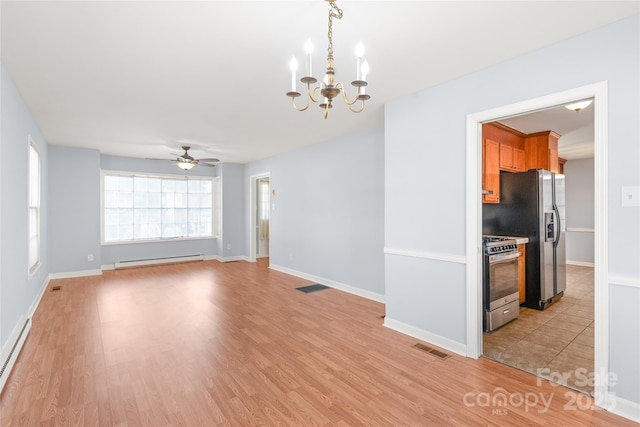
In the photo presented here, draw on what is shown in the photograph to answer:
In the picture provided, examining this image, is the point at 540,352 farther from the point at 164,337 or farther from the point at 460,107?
the point at 164,337

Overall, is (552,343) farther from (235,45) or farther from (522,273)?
(235,45)

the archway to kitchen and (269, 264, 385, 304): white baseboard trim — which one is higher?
the archway to kitchen

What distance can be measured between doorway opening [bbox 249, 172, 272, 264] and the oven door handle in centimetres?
538

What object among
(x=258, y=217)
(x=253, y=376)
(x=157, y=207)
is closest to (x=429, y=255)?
(x=253, y=376)

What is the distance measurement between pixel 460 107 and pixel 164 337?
3823mm

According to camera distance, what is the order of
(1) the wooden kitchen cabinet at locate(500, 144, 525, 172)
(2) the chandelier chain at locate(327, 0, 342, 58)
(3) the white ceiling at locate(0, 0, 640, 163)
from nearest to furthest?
(2) the chandelier chain at locate(327, 0, 342, 58)
(3) the white ceiling at locate(0, 0, 640, 163)
(1) the wooden kitchen cabinet at locate(500, 144, 525, 172)

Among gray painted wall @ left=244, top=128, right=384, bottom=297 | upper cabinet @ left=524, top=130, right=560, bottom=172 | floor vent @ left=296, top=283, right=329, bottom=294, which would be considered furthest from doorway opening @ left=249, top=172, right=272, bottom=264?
upper cabinet @ left=524, top=130, right=560, bottom=172

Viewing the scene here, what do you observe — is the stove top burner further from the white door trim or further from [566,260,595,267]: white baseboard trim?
the white door trim

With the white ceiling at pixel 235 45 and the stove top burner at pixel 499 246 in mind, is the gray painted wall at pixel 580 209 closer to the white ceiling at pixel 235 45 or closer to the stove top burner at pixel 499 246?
the stove top burner at pixel 499 246

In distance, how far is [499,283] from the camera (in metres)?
3.57

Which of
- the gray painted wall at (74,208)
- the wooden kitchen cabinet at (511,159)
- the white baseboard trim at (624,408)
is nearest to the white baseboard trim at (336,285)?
the wooden kitchen cabinet at (511,159)

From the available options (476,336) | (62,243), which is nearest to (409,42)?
(476,336)

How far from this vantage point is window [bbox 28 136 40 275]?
432 cm

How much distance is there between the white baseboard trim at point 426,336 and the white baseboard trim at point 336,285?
1.06 metres
